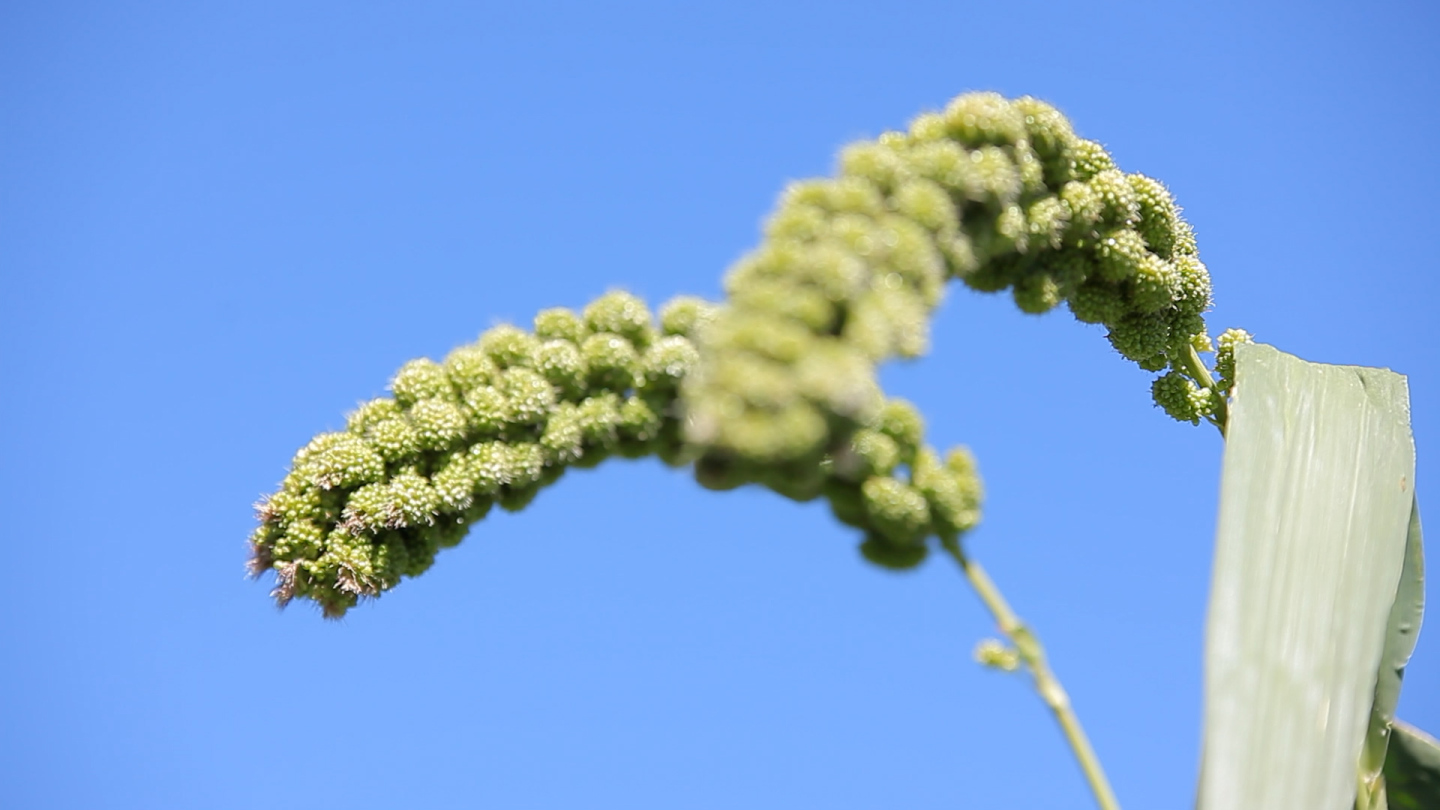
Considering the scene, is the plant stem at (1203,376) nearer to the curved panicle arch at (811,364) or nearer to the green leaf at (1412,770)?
the curved panicle arch at (811,364)

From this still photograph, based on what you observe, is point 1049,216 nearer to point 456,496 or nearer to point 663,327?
point 663,327

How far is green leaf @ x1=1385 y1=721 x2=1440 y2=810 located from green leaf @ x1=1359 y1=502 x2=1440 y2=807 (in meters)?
0.11

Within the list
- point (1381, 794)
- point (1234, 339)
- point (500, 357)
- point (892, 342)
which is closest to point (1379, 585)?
point (1381, 794)

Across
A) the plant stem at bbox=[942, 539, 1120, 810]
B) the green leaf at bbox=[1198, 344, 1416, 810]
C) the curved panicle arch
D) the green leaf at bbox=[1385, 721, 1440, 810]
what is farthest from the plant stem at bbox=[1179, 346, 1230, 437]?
the plant stem at bbox=[942, 539, 1120, 810]

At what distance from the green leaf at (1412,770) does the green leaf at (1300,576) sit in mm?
606

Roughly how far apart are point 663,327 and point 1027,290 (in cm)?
145

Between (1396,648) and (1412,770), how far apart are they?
667 mm

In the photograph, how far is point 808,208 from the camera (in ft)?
11.6

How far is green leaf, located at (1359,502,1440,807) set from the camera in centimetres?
438

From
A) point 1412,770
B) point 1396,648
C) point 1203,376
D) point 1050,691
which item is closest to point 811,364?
point 1050,691

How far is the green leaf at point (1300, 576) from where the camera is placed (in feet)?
11.9

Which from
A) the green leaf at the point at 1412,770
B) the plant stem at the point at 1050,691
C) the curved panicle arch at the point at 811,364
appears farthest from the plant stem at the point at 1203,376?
the plant stem at the point at 1050,691

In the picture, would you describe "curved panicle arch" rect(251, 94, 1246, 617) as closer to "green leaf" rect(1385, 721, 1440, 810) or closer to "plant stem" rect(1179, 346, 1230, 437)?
"plant stem" rect(1179, 346, 1230, 437)

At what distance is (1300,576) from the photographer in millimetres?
4008
